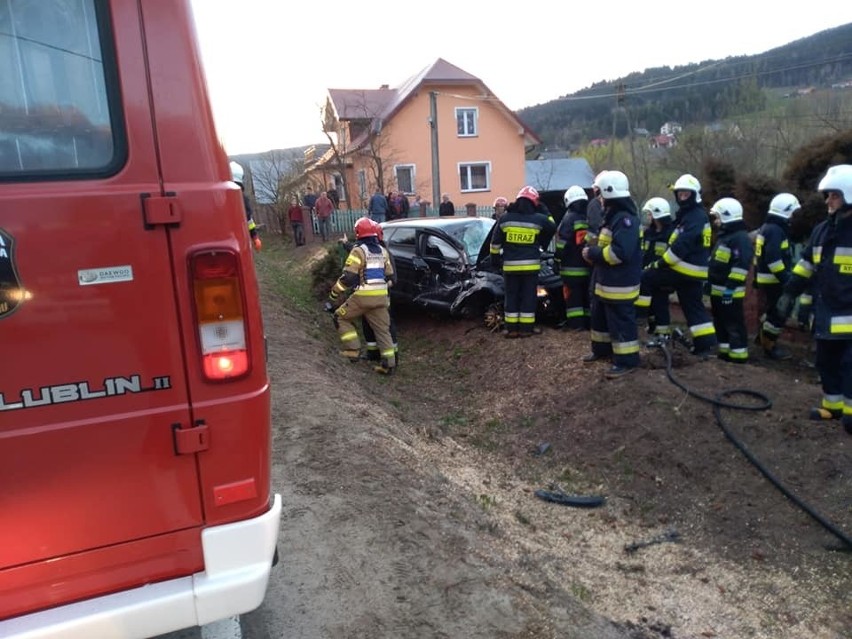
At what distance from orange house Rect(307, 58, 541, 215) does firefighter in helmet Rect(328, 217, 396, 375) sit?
2494 centimetres

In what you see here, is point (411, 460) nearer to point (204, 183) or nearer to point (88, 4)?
point (204, 183)

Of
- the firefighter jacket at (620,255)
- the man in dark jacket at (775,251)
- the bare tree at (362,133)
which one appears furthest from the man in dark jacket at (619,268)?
the bare tree at (362,133)

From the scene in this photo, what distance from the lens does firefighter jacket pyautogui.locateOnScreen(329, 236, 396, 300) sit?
7246 millimetres

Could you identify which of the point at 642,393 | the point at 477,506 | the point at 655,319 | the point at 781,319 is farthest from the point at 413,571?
the point at 781,319

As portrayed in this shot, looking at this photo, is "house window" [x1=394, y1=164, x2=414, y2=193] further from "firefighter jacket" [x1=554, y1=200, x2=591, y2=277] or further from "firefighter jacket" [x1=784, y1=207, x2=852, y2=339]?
"firefighter jacket" [x1=784, y1=207, x2=852, y2=339]

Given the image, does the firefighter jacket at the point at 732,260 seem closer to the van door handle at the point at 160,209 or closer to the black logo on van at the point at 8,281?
the van door handle at the point at 160,209

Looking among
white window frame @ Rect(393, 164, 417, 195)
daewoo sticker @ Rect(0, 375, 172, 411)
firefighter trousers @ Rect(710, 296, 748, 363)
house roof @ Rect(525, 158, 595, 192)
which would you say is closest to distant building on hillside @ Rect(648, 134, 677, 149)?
house roof @ Rect(525, 158, 595, 192)

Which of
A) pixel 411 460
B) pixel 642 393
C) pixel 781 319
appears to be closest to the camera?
pixel 411 460

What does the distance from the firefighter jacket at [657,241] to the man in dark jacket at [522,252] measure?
1.23m

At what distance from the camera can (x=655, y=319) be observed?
8148 mm

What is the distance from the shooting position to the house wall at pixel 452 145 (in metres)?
33.9

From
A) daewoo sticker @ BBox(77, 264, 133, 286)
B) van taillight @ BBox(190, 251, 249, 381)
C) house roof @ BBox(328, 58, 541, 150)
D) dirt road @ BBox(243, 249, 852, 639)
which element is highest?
house roof @ BBox(328, 58, 541, 150)

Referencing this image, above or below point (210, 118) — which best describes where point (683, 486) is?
below

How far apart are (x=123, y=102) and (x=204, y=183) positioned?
→ 31 cm
